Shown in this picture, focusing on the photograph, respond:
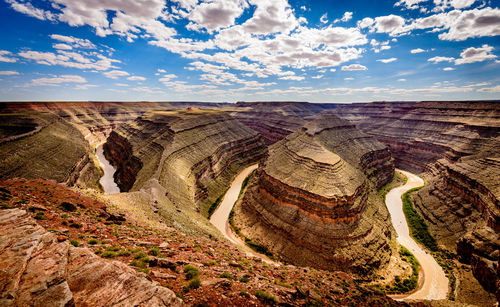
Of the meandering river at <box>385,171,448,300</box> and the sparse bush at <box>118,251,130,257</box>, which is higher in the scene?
the sparse bush at <box>118,251,130,257</box>

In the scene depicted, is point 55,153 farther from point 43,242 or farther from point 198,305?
point 198,305

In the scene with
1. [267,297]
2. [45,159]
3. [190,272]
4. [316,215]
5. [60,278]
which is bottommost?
[316,215]

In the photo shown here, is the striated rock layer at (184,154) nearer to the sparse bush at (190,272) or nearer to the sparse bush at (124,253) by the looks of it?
the sparse bush at (124,253)

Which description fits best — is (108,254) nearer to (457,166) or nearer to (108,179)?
(108,179)

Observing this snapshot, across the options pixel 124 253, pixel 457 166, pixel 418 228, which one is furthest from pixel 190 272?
pixel 457 166

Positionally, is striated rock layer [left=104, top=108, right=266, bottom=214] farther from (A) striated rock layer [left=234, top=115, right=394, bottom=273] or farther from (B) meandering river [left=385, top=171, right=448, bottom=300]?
(B) meandering river [left=385, top=171, right=448, bottom=300]

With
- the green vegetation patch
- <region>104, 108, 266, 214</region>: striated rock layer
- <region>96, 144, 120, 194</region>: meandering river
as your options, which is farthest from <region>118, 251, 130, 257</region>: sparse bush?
<region>96, 144, 120, 194</region>: meandering river
